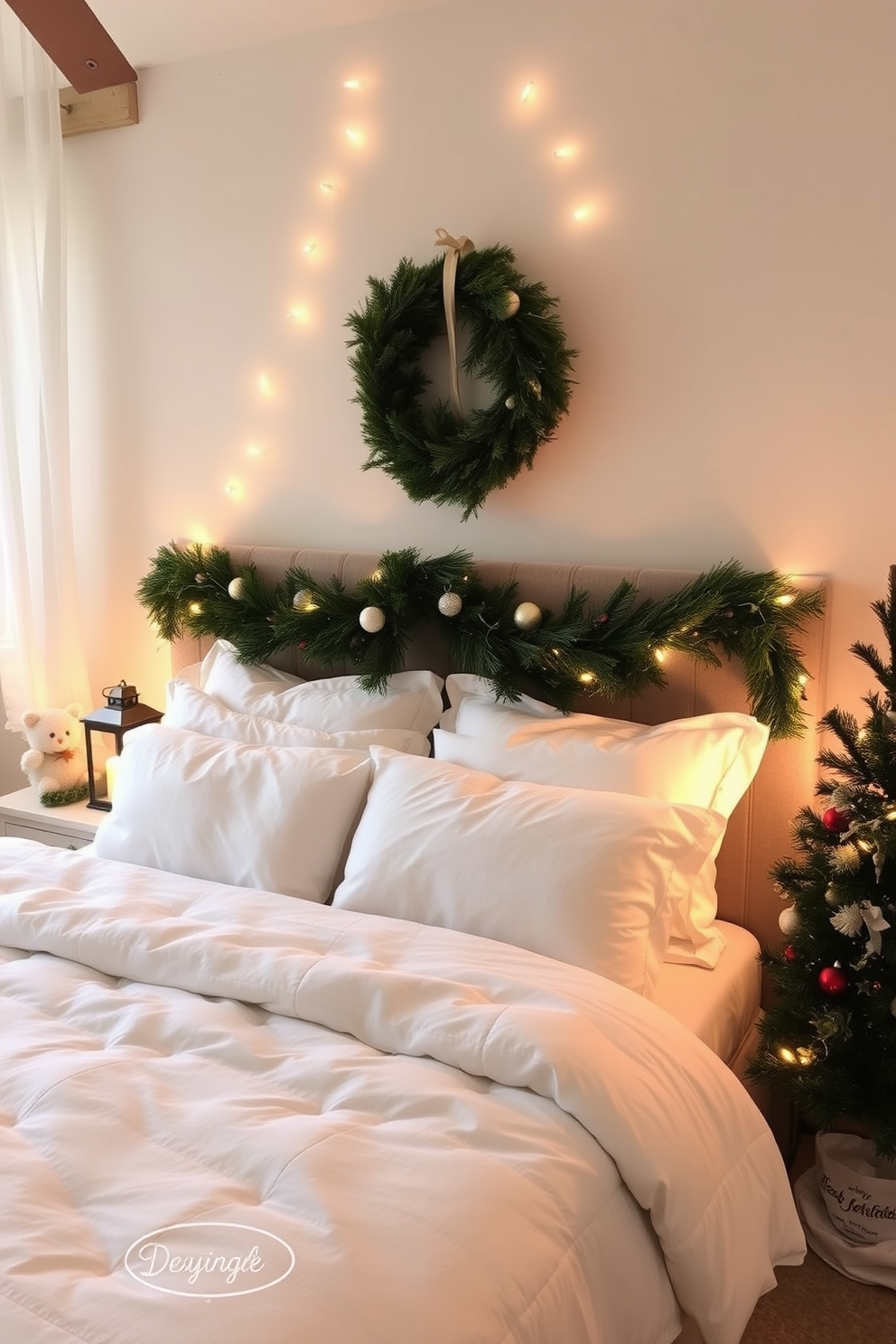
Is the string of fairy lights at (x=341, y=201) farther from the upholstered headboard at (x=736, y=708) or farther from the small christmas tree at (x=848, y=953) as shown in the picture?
the small christmas tree at (x=848, y=953)

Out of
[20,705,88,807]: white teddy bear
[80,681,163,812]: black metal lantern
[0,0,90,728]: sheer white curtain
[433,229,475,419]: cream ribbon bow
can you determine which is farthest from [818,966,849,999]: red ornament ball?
[0,0,90,728]: sheer white curtain

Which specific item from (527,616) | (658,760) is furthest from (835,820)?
(527,616)

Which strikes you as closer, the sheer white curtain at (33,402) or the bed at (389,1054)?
the bed at (389,1054)

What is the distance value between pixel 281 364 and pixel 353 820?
1.26 meters

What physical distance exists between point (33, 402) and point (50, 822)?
A: 1191 mm

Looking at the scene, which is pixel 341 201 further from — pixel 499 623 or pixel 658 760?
pixel 658 760

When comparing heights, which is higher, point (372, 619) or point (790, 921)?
point (372, 619)

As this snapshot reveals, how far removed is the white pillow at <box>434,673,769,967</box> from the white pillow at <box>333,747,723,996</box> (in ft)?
0.34

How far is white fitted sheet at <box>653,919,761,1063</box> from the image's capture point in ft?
6.22

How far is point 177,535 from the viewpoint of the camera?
3.08 m

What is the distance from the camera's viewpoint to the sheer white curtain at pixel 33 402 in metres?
2.94

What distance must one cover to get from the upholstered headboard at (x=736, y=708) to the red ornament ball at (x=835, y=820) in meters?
0.33

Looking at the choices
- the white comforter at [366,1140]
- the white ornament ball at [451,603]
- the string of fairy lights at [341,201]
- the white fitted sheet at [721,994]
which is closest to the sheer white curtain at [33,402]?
A: the string of fairy lights at [341,201]

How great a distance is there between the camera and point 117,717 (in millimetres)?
2830
